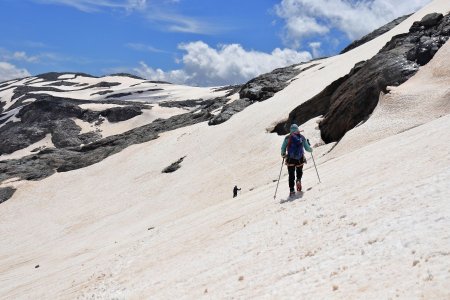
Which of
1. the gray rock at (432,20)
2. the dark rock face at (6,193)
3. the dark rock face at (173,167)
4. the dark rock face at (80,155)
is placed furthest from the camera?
the dark rock face at (80,155)

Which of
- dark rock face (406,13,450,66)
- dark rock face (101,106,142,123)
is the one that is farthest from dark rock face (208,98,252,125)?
dark rock face (101,106,142,123)

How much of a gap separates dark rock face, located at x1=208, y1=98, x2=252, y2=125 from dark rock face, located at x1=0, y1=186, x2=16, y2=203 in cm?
3199

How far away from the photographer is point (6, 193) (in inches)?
2704

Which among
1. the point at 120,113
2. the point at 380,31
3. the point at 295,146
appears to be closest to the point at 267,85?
the point at 380,31

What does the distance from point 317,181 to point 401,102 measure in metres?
14.4

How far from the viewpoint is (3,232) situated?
55.7 m

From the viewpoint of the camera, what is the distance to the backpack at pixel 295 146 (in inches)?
781

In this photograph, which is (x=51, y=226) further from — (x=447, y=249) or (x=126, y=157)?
(x=447, y=249)

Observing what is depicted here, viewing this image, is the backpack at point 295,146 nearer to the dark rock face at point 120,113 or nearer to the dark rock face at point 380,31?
the dark rock face at point 380,31

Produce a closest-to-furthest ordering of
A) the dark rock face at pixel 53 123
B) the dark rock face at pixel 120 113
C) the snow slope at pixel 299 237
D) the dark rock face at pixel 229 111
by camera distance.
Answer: the snow slope at pixel 299 237 < the dark rock face at pixel 229 111 < the dark rock face at pixel 53 123 < the dark rock face at pixel 120 113

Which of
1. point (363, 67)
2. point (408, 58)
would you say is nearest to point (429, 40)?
point (408, 58)

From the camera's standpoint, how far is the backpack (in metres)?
19.8

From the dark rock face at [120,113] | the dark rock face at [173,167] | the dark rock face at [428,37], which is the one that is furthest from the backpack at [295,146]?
the dark rock face at [120,113]

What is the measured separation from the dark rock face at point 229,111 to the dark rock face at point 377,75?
25.5 meters
